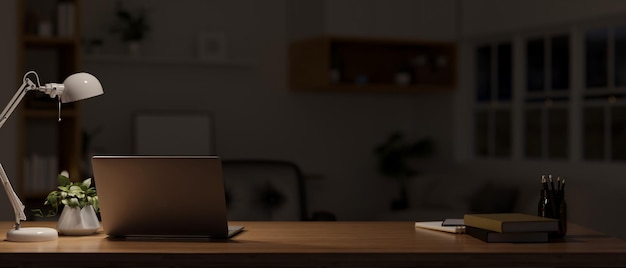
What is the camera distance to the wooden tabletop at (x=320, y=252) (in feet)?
8.46

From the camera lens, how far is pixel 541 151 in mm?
7379

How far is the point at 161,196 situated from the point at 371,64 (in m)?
5.53

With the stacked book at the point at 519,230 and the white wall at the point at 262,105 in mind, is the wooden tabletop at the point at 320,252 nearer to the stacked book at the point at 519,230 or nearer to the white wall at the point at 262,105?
the stacked book at the point at 519,230

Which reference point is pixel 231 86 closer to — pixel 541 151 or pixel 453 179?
pixel 453 179

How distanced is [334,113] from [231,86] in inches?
37.7

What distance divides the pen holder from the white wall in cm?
494

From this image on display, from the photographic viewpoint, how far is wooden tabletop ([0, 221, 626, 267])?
8.46 feet

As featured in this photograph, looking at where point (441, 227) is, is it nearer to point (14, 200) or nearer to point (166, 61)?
point (14, 200)

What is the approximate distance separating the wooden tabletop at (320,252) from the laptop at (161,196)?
0.18ft

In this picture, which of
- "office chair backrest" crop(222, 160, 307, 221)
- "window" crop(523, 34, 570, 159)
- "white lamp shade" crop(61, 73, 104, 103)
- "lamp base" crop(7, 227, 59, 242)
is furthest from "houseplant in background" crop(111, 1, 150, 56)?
"lamp base" crop(7, 227, 59, 242)

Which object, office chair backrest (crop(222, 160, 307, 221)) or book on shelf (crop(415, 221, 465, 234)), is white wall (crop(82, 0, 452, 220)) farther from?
book on shelf (crop(415, 221, 465, 234))

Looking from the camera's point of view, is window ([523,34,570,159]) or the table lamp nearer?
the table lamp

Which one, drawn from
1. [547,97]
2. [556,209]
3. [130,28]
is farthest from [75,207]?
[547,97]

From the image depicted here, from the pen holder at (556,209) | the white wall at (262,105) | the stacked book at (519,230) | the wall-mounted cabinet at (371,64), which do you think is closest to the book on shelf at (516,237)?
the stacked book at (519,230)
